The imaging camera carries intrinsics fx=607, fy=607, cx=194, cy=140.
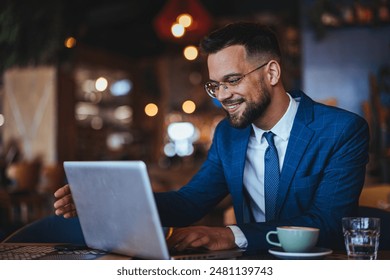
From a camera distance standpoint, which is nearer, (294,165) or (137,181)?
(137,181)

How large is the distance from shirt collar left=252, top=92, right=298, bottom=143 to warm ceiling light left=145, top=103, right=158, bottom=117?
42.6 feet

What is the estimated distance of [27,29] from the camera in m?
7.86

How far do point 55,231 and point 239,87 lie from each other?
0.87 m

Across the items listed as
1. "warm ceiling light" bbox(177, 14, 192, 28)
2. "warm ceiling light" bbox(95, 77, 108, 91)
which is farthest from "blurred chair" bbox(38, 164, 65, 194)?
"warm ceiling light" bbox(95, 77, 108, 91)

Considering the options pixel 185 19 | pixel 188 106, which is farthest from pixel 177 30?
pixel 188 106

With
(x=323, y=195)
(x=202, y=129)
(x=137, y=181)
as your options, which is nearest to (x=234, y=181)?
(x=323, y=195)

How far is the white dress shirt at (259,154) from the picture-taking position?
7.35 feet

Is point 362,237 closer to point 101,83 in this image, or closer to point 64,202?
point 64,202

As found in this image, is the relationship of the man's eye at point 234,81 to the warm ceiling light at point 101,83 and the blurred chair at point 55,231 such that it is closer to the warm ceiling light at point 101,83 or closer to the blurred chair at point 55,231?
the blurred chair at point 55,231

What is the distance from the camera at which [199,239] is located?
1.58 m

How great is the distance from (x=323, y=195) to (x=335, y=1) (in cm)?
600

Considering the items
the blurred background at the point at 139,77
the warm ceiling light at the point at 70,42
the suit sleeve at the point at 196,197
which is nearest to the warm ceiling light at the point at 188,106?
the blurred background at the point at 139,77
